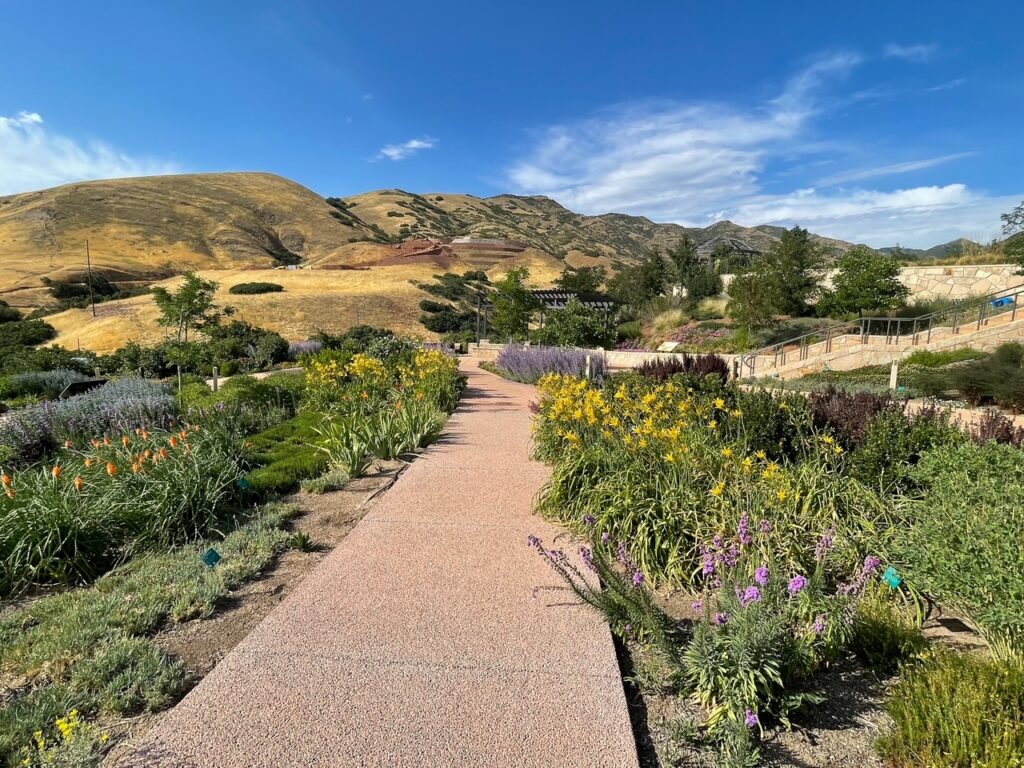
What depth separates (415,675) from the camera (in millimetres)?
2314

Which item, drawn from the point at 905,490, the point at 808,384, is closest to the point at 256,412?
the point at 905,490

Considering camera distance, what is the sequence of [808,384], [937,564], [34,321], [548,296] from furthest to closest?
[34,321]
[548,296]
[808,384]
[937,564]

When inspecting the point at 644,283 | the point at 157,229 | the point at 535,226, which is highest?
the point at 535,226

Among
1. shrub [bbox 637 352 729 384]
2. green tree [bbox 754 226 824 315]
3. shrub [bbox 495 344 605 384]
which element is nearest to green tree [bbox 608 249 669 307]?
green tree [bbox 754 226 824 315]

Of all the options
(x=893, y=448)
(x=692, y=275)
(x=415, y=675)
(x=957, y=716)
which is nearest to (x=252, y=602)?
(x=415, y=675)

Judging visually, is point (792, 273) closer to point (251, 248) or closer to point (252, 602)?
point (252, 602)

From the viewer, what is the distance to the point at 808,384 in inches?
489

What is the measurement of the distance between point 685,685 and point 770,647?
41 centimetres

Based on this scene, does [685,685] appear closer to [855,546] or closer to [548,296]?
[855,546]

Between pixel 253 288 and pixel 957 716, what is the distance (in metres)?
42.1

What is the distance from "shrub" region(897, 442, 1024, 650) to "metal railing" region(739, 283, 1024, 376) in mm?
14196

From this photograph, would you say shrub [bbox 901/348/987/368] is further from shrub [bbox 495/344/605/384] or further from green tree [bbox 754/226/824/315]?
shrub [bbox 495/344/605/384]

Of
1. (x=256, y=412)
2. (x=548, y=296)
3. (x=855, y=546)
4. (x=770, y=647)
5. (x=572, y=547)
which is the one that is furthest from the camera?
(x=548, y=296)

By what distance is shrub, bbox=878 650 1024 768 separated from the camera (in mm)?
1701
